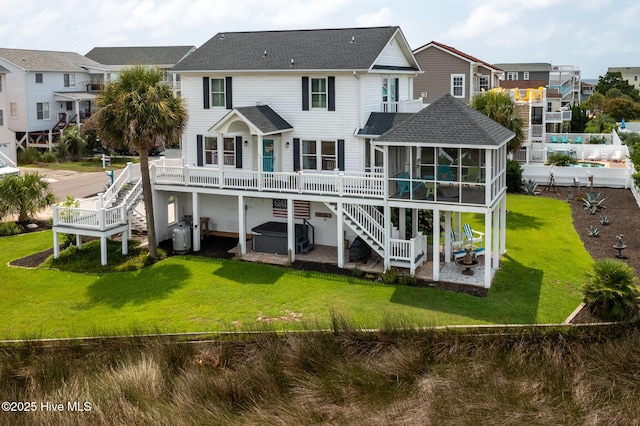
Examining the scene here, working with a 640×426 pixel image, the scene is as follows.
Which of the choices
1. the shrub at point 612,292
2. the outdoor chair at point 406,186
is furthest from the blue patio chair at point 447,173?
the shrub at point 612,292

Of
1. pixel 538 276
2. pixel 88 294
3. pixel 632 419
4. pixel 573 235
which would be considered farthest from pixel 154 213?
pixel 632 419

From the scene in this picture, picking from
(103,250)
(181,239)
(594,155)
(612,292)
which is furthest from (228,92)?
(594,155)

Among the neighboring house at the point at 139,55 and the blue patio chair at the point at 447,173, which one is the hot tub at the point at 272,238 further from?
the neighboring house at the point at 139,55

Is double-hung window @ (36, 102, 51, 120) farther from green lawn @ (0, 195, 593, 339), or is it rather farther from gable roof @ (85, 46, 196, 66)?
green lawn @ (0, 195, 593, 339)

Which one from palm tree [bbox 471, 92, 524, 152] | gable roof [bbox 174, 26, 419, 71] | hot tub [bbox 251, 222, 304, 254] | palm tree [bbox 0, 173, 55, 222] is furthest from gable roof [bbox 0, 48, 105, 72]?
palm tree [bbox 471, 92, 524, 152]

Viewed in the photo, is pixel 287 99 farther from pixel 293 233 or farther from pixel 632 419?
pixel 632 419
